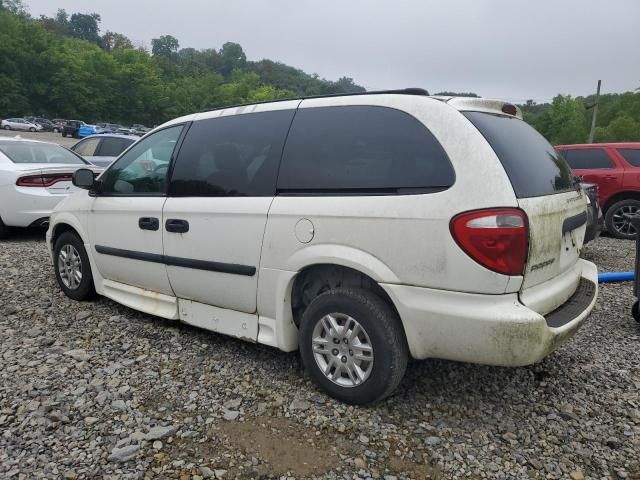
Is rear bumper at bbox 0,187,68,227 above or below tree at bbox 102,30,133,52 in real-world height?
below

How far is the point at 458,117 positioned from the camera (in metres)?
2.55

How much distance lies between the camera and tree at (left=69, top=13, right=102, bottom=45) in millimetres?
133625

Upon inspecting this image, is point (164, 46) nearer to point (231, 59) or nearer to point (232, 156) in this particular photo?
point (231, 59)

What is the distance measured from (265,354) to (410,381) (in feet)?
3.42

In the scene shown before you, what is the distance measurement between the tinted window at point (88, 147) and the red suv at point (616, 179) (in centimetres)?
923

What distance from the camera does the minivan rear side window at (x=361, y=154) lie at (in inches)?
99.9

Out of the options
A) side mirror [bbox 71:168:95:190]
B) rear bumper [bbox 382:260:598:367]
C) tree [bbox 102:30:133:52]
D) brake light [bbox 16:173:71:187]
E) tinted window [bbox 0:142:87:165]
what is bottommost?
rear bumper [bbox 382:260:598:367]

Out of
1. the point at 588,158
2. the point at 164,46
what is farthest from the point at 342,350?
the point at 164,46

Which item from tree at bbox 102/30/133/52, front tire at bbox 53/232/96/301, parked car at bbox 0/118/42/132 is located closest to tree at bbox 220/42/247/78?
tree at bbox 102/30/133/52

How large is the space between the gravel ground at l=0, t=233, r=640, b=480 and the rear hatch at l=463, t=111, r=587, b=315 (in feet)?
2.23

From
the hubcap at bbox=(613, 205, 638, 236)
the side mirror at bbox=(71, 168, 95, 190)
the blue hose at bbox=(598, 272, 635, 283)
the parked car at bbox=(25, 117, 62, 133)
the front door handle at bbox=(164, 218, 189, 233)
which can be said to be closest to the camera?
the front door handle at bbox=(164, 218, 189, 233)

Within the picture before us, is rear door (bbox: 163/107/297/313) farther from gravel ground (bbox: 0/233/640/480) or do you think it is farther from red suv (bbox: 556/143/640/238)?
red suv (bbox: 556/143/640/238)

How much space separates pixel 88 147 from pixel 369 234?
9413mm

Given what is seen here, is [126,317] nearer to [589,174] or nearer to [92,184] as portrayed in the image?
[92,184]
